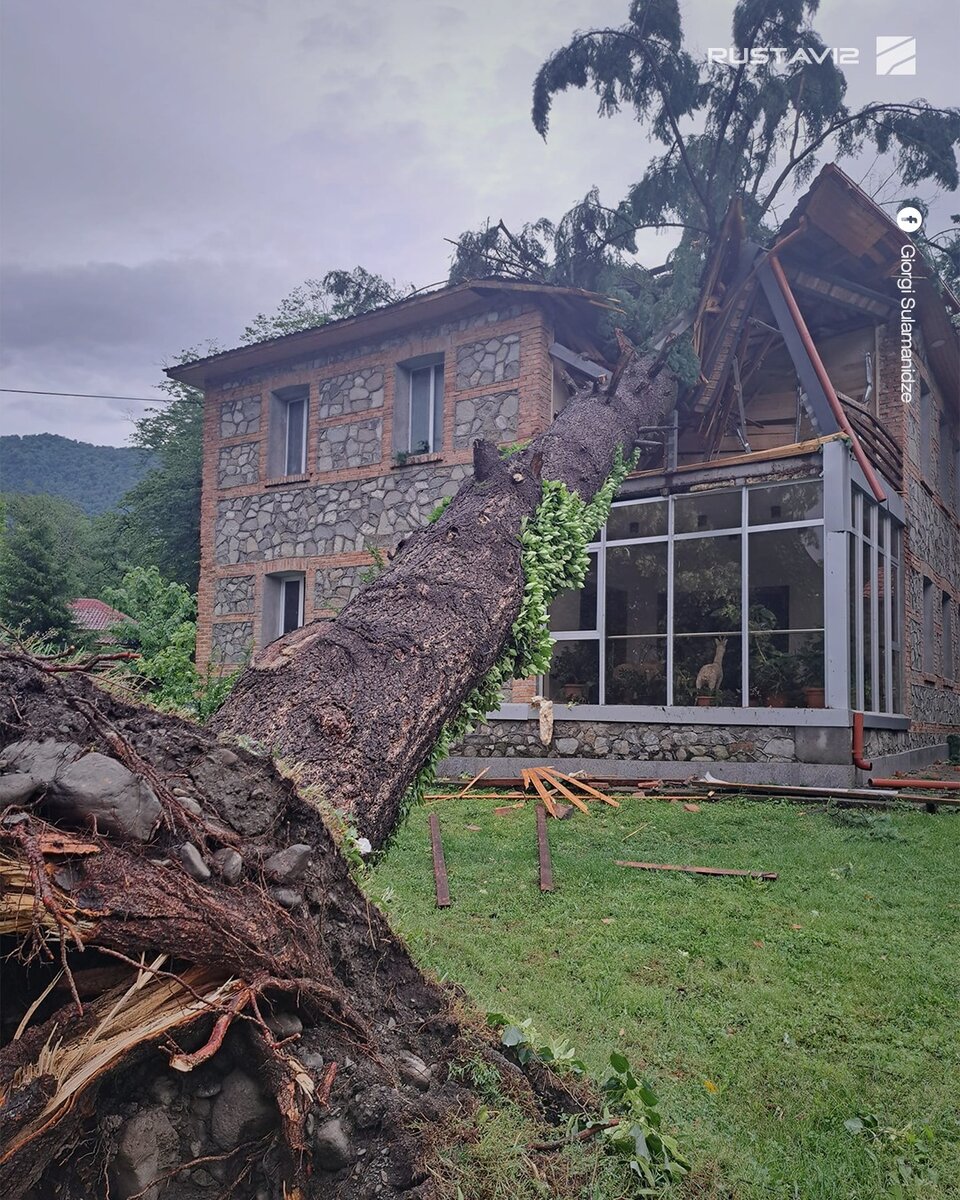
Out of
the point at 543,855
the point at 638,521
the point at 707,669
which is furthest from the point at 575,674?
the point at 543,855

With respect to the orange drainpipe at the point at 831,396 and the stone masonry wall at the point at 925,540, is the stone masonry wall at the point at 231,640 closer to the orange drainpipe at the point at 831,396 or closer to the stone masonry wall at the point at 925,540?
the orange drainpipe at the point at 831,396

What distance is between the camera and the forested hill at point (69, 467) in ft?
183

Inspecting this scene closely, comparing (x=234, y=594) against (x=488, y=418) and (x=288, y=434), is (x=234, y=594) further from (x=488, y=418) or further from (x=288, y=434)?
(x=488, y=418)

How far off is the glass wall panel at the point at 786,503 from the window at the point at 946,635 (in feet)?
21.0

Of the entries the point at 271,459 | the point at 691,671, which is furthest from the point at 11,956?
the point at 271,459

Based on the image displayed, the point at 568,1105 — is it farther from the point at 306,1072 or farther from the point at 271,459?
the point at 271,459

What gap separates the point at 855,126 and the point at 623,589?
263 inches

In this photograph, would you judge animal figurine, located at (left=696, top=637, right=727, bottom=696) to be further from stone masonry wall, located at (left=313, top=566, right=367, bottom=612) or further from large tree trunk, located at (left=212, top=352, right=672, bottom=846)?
large tree trunk, located at (left=212, top=352, right=672, bottom=846)

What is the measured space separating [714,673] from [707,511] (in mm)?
1940

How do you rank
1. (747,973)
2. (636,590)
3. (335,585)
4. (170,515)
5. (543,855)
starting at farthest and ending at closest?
(170,515) → (335,585) → (636,590) → (543,855) → (747,973)

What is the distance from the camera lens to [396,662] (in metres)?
3.74

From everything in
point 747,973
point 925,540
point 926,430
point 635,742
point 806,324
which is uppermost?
point 806,324

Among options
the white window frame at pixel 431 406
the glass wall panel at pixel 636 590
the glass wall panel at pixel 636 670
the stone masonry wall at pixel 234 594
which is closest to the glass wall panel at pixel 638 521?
the glass wall panel at pixel 636 590

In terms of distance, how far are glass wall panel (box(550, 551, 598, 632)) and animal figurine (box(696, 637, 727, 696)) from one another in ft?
4.85
